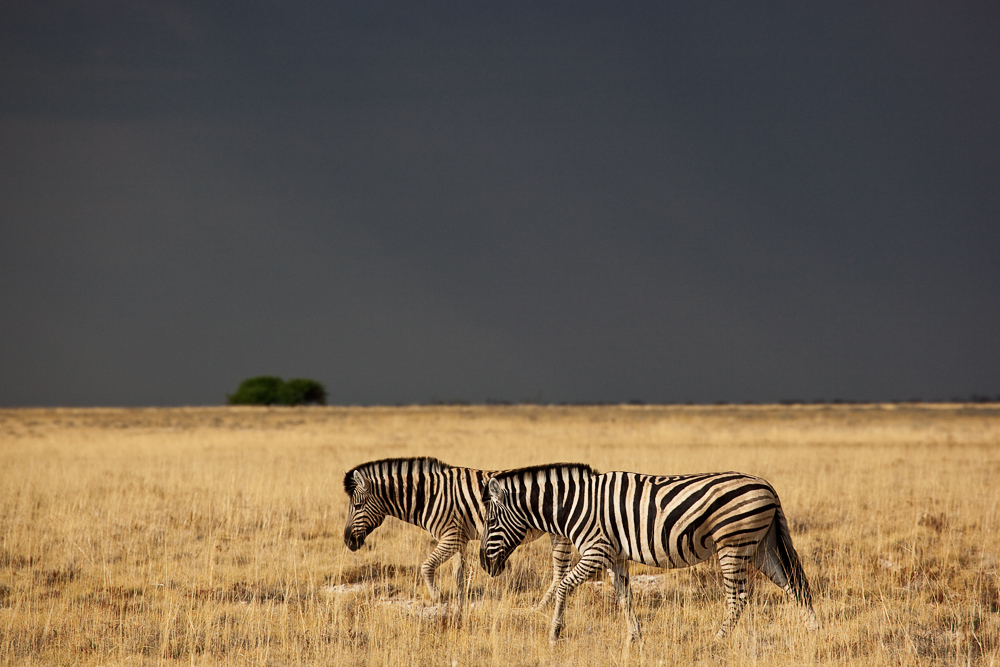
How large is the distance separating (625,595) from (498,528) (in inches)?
52.6

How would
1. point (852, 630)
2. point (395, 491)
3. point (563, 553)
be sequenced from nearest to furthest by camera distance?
point (852, 630) < point (563, 553) < point (395, 491)

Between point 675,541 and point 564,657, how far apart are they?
1.41 metres

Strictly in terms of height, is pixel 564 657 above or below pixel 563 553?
below

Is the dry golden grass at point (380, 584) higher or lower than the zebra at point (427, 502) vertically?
lower

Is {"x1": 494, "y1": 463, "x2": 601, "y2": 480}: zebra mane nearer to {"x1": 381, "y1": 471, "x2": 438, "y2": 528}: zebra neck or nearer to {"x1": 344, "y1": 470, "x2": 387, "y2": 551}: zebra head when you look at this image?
{"x1": 381, "y1": 471, "x2": 438, "y2": 528}: zebra neck

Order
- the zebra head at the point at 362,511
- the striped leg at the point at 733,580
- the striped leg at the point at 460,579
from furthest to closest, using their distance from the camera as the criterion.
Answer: the zebra head at the point at 362,511, the striped leg at the point at 460,579, the striped leg at the point at 733,580

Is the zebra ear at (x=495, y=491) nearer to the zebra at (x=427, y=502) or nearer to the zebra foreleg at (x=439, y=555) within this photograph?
the zebra at (x=427, y=502)

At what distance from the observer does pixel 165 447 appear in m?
29.6

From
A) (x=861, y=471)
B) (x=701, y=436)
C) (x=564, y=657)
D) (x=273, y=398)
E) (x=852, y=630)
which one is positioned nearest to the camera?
(x=564, y=657)

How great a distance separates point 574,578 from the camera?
23.6 ft

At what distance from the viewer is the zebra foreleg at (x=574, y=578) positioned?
719 centimetres

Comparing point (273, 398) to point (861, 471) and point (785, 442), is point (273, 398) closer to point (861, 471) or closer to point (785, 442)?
point (785, 442)

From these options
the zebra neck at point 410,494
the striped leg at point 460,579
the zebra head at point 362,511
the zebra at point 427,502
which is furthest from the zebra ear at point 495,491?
the zebra head at point 362,511

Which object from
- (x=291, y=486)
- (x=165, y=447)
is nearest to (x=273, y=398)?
(x=165, y=447)
